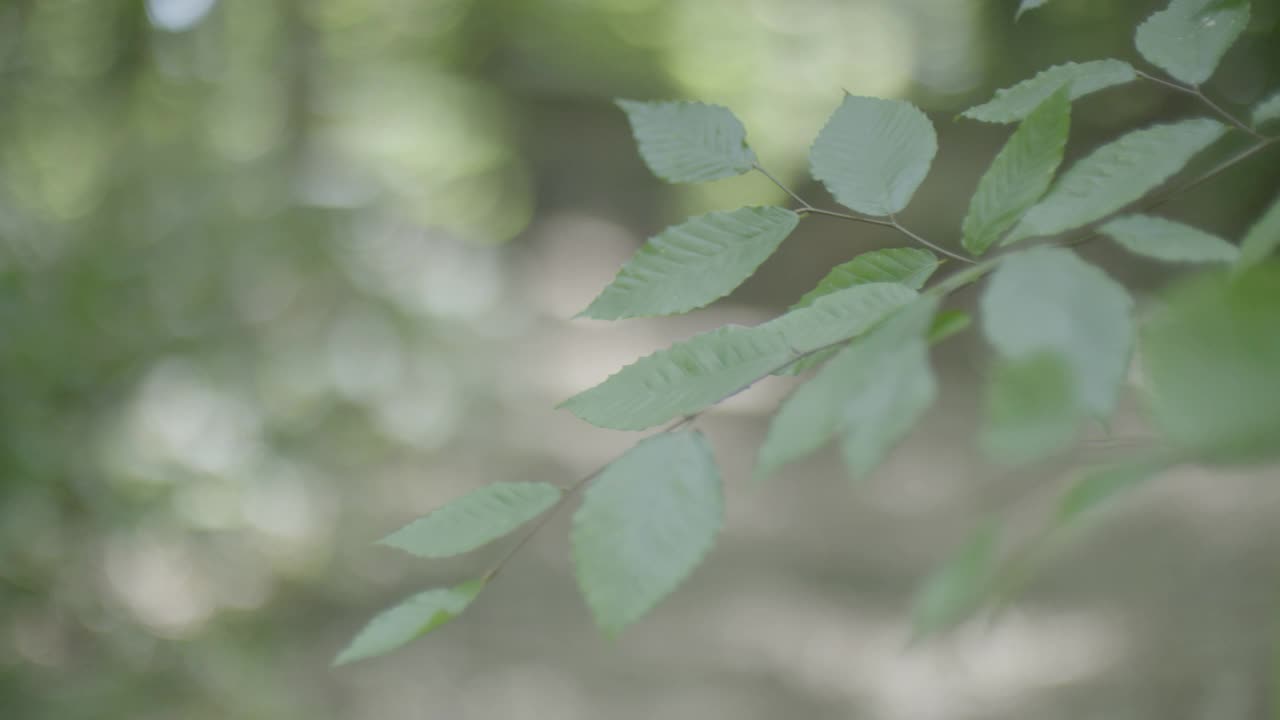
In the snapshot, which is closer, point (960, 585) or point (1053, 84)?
point (960, 585)

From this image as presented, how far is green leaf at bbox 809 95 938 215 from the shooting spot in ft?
0.98

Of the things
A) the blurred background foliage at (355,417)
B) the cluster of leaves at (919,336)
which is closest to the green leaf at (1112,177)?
the cluster of leaves at (919,336)

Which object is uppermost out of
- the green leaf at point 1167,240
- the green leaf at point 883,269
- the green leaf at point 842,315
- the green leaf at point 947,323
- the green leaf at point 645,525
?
the green leaf at point 1167,240

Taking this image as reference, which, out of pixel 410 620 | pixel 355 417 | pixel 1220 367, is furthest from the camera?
pixel 355 417

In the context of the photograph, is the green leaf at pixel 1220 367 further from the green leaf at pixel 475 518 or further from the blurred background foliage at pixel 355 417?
the blurred background foliage at pixel 355 417

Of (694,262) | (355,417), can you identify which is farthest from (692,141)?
(355,417)

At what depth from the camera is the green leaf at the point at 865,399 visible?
0.62ft

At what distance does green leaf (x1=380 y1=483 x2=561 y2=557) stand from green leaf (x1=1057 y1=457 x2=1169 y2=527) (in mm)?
140

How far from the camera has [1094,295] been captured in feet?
0.62

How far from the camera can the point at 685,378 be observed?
258 mm

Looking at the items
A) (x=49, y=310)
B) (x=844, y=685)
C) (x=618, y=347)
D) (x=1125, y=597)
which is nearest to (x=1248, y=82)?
(x=1125, y=597)

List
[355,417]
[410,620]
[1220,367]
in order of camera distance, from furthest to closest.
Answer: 1. [355,417]
2. [410,620]
3. [1220,367]

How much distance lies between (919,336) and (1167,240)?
9cm

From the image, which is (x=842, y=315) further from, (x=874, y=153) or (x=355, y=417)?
(x=355, y=417)
